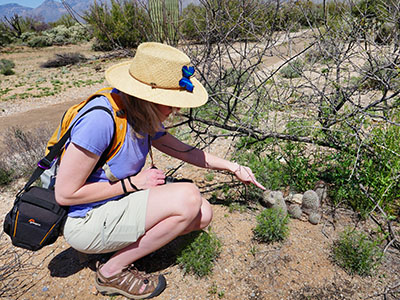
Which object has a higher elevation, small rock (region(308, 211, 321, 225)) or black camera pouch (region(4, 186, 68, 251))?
black camera pouch (region(4, 186, 68, 251))

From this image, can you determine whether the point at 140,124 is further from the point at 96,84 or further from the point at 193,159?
the point at 96,84

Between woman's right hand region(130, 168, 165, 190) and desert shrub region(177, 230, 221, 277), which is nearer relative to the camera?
woman's right hand region(130, 168, 165, 190)

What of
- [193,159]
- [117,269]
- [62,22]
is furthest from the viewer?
[62,22]

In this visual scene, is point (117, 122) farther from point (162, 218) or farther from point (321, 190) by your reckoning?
point (321, 190)

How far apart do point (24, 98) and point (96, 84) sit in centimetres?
232

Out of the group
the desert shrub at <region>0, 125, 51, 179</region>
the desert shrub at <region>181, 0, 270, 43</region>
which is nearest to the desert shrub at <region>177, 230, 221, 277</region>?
the desert shrub at <region>181, 0, 270, 43</region>

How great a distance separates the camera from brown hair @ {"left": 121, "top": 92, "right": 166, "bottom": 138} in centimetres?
155

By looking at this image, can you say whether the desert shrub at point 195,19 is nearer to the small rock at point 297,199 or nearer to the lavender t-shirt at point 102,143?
the lavender t-shirt at point 102,143

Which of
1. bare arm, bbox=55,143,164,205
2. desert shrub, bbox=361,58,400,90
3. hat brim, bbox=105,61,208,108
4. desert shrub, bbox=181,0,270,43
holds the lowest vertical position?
bare arm, bbox=55,143,164,205

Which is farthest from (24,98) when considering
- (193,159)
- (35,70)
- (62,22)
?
(62,22)

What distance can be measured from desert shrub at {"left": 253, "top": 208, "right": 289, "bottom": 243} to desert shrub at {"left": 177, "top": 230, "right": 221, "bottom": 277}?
339 mm

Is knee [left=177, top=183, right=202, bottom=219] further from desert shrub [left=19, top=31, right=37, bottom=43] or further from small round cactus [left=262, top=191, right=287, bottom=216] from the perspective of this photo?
desert shrub [left=19, top=31, right=37, bottom=43]

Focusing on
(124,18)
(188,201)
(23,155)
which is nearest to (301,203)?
(188,201)

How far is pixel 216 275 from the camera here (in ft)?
6.31
